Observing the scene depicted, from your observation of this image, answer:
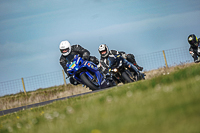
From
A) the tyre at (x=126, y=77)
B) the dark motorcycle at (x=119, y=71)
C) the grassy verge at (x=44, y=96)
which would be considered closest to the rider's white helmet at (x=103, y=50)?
the dark motorcycle at (x=119, y=71)

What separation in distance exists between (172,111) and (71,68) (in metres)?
11.1

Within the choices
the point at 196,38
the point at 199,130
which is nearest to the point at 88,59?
the point at 196,38

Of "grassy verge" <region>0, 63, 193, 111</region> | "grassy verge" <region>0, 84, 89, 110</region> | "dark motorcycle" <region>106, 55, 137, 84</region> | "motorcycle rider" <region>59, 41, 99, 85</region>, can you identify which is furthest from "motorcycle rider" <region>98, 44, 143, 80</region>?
"grassy verge" <region>0, 84, 89, 110</region>

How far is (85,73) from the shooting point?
15094 millimetres

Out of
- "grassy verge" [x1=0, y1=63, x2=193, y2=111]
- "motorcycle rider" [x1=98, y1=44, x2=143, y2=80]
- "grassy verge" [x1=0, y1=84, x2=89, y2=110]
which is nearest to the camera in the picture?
"motorcycle rider" [x1=98, y1=44, x2=143, y2=80]

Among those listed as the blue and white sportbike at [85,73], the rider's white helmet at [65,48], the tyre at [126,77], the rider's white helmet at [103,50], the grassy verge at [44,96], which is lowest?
the grassy verge at [44,96]

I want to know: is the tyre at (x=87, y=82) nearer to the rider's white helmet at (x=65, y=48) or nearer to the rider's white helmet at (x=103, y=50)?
the rider's white helmet at (x=65, y=48)

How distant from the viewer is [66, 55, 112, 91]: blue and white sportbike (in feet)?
48.8

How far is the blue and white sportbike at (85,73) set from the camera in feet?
48.8

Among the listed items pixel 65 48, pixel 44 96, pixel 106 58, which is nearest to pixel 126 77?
pixel 106 58

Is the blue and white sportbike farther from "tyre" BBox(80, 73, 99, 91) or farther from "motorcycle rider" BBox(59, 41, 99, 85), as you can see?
"motorcycle rider" BBox(59, 41, 99, 85)

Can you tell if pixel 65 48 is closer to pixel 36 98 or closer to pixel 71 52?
pixel 71 52

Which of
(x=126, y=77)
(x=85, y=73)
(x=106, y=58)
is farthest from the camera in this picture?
(x=106, y=58)

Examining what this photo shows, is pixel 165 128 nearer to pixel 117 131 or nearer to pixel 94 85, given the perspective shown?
pixel 117 131
